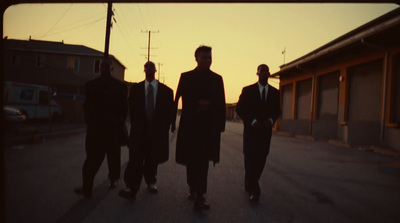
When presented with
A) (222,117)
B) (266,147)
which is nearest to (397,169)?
(266,147)

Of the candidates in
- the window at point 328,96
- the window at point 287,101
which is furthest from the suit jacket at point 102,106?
the window at point 287,101

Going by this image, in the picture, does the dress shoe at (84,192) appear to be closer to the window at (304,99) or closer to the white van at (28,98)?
the white van at (28,98)

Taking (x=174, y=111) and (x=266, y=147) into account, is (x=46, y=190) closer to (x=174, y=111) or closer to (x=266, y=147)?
(x=174, y=111)

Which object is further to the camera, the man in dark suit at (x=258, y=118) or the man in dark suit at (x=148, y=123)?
the man in dark suit at (x=258, y=118)

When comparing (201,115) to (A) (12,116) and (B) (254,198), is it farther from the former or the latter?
(A) (12,116)

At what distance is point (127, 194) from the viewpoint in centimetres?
434

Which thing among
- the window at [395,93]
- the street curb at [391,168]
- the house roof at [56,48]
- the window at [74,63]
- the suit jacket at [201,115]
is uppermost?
the house roof at [56,48]

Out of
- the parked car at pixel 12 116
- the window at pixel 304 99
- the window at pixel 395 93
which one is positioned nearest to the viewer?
the window at pixel 395 93

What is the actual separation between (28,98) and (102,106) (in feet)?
54.1

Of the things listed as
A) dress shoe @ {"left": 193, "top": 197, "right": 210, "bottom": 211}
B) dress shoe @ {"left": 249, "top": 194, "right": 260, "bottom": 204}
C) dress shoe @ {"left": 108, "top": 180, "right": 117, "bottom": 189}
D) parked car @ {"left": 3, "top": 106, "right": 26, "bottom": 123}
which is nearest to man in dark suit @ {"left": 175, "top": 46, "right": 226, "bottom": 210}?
dress shoe @ {"left": 193, "top": 197, "right": 210, "bottom": 211}

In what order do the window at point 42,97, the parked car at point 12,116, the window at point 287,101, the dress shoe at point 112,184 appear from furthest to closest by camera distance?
the window at point 287,101
the window at point 42,97
the parked car at point 12,116
the dress shoe at point 112,184

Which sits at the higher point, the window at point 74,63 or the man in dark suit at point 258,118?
the window at point 74,63

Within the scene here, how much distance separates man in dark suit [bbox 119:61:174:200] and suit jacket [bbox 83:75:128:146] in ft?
0.78

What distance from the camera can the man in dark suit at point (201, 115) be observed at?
4.22 m
